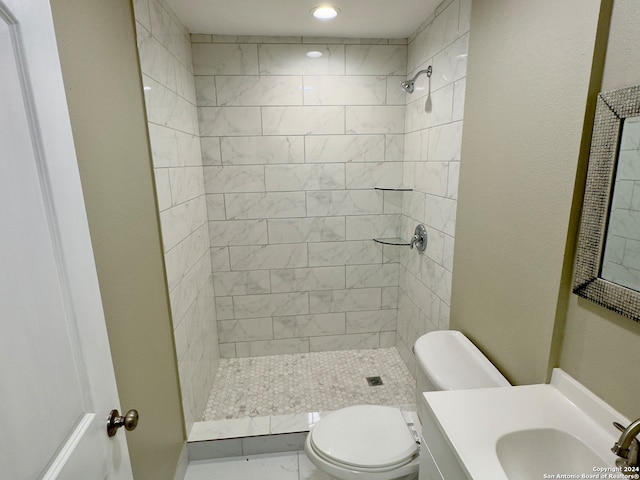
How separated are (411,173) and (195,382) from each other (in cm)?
186

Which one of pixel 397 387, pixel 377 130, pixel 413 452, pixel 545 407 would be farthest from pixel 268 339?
pixel 545 407

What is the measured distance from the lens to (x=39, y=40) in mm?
589

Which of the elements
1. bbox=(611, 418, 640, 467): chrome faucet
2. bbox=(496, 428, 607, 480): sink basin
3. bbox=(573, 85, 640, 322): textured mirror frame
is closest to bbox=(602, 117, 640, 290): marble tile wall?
bbox=(573, 85, 640, 322): textured mirror frame

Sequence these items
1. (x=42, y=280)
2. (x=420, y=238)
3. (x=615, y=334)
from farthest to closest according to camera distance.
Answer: (x=420, y=238), (x=615, y=334), (x=42, y=280)

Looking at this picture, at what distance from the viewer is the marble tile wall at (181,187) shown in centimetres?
150

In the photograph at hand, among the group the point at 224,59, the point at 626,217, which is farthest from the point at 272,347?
the point at 626,217

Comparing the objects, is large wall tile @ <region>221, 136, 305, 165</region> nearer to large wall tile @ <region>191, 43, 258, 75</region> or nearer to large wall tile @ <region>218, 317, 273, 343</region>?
large wall tile @ <region>191, 43, 258, 75</region>

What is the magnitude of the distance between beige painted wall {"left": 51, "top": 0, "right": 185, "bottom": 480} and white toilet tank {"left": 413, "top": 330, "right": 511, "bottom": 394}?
3.58 ft

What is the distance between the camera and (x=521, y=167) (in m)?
1.17

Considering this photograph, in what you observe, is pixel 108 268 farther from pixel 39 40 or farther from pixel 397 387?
pixel 397 387

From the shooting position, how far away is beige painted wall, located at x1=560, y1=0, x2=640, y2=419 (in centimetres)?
81

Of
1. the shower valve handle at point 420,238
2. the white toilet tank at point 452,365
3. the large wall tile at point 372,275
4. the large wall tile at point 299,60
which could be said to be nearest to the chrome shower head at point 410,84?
the large wall tile at point 299,60

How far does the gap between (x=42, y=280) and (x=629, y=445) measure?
3.94 feet

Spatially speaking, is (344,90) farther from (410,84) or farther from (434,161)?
(434,161)
